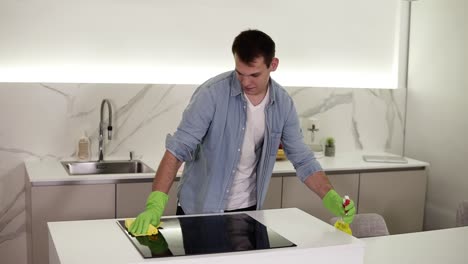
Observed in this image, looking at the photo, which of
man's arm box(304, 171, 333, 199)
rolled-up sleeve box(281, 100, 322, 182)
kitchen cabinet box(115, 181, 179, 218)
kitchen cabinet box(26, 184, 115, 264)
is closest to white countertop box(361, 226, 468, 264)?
man's arm box(304, 171, 333, 199)

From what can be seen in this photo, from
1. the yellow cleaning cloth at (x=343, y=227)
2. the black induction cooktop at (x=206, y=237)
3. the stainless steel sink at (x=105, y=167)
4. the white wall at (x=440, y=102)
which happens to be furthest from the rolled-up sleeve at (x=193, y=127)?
the white wall at (x=440, y=102)

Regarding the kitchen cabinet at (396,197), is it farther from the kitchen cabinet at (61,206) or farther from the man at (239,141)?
the kitchen cabinet at (61,206)

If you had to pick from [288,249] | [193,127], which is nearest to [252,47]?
[193,127]

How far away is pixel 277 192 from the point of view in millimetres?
3574

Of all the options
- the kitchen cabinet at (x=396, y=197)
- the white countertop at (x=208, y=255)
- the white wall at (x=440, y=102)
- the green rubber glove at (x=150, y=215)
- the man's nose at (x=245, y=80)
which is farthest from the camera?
the white wall at (x=440, y=102)

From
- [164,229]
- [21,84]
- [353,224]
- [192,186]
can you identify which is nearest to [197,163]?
[192,186]

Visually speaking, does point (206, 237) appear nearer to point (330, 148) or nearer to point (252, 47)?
point (252, 47)

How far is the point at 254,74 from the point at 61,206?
143 centimetres

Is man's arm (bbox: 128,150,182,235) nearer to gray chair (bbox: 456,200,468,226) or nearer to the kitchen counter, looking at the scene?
the kitchen counter

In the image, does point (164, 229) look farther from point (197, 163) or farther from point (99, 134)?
point (99, 134)

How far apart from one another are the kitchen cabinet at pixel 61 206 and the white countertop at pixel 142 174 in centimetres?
4

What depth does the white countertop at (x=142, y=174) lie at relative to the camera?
10.1ft

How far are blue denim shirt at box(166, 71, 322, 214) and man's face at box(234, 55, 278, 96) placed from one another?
93mm

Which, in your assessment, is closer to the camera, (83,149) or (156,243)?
(156,243)
